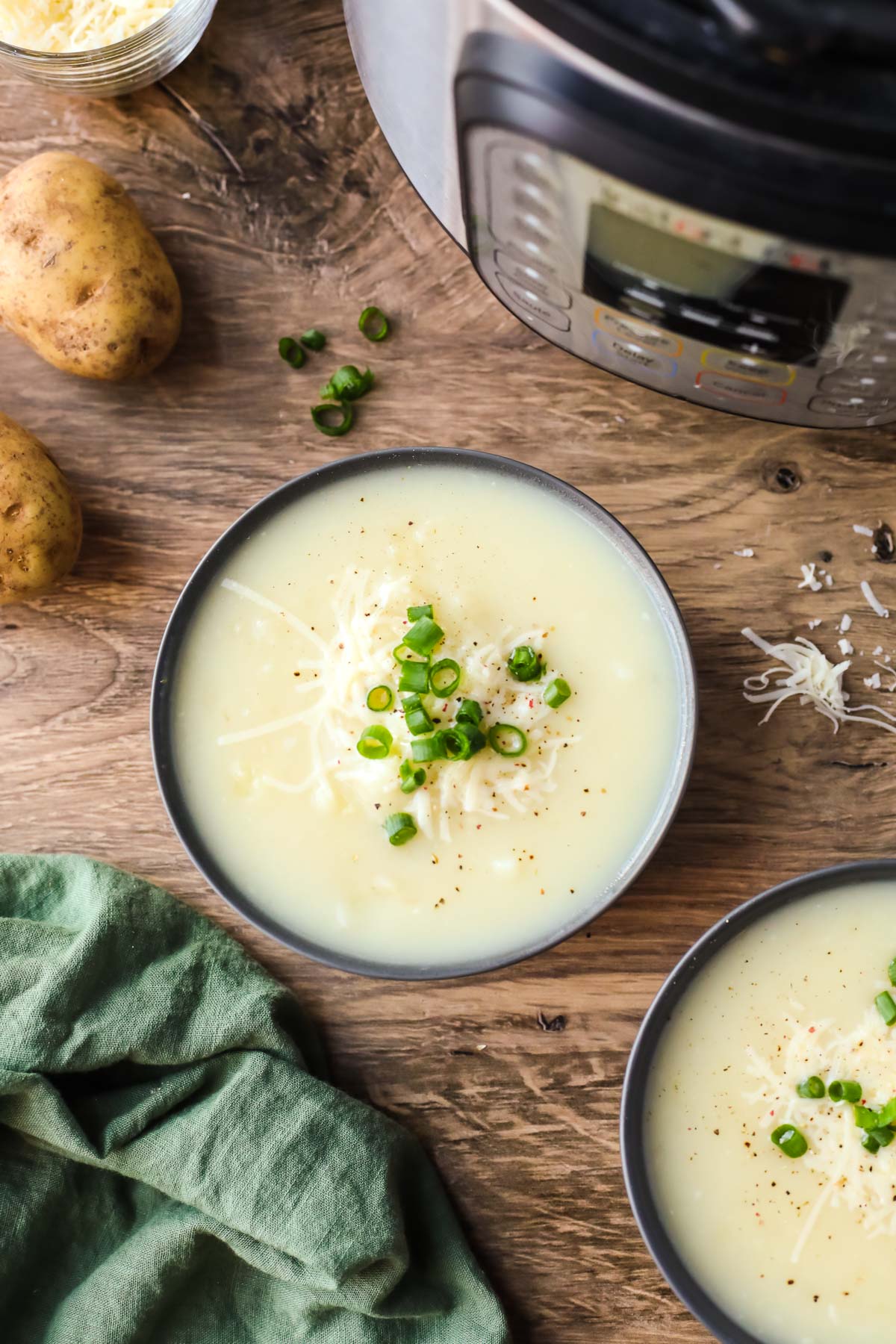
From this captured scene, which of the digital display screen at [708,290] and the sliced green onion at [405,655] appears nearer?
the digital display screen at [708,290]

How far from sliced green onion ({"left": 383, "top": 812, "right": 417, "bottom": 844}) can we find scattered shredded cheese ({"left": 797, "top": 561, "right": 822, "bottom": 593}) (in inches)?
24.6

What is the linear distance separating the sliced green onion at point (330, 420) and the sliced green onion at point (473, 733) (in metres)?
0.49

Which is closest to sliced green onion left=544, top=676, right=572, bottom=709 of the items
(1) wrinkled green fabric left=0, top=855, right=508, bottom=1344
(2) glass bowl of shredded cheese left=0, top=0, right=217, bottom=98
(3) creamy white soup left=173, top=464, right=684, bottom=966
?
(3) creamy white soup left=173, top=464, right=684, bottom=966

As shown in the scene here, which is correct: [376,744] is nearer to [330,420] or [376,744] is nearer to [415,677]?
[415,677]

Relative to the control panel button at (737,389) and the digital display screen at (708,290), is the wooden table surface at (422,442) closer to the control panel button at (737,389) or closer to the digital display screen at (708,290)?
the control panel button at (737,389)

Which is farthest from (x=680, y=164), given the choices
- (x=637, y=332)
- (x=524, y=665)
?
(x=524, y=665)

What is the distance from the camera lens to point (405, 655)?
5.18 feet

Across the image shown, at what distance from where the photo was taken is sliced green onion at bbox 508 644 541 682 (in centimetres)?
154

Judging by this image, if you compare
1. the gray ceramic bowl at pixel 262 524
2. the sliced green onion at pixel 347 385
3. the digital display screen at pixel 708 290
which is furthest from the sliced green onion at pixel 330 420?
the digital display screen at pixel 708 290

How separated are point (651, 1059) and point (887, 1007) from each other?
30 centimetres

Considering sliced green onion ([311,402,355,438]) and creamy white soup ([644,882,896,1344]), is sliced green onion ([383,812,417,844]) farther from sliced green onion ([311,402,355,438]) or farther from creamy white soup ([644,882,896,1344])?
sliced green onion ([311,402,355,438])

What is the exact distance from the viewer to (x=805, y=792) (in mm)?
1661

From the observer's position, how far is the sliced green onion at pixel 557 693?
154cm

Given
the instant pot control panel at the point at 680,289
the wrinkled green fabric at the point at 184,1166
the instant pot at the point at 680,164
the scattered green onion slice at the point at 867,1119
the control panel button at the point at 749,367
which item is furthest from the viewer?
the wrinkled green fabric at the point at 184,1166
